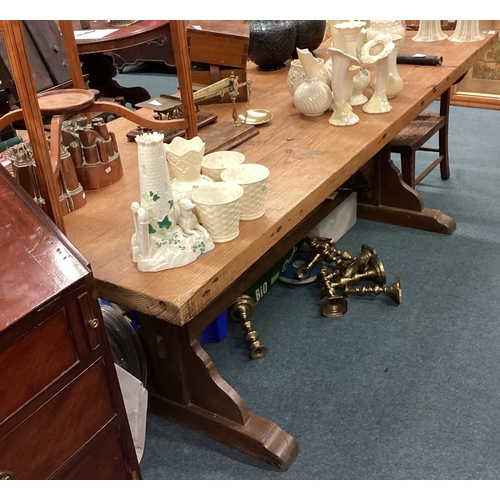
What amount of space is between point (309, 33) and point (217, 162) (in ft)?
4.30

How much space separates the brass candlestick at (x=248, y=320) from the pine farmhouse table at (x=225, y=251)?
0.50 feet

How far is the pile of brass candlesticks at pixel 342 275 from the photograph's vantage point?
2211 millimetres

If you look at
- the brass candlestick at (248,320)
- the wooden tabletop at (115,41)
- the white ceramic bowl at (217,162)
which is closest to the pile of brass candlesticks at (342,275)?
the brass candlestick at (248,320)

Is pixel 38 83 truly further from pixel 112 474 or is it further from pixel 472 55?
pixel 112 474

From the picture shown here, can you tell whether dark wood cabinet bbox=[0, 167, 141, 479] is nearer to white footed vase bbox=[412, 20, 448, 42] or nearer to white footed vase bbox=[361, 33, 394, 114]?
white footed vase bbox=[361, 33, 394, 114]

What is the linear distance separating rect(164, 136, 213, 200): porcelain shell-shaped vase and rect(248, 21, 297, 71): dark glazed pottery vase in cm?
118

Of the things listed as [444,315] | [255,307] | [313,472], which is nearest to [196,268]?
[313,472]

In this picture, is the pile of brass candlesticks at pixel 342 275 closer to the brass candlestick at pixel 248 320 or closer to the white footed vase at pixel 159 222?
the brass candlestick at pixel 248 320

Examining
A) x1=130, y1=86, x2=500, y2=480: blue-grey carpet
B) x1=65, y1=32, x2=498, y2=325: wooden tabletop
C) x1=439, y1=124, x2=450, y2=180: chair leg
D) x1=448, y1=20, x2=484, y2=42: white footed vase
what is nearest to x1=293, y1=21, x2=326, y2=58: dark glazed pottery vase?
x1=65, y1=32, x2=498, y2=325: wooden tabletop

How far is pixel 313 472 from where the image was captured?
161 cm

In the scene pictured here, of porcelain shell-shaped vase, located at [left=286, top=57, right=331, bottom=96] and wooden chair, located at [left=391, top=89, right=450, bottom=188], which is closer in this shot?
porcelain shell-shaped vase, located at [left=286, top=57, right=331, bottom=96]

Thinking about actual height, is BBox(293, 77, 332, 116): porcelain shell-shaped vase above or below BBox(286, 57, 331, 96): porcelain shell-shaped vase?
below

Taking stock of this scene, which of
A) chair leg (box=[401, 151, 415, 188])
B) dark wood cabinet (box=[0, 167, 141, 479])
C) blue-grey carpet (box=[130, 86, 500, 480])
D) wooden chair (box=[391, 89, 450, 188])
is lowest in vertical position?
blue-grey carpet (box=[130, 86, 500, 480])

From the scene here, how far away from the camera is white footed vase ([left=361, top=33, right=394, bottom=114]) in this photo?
6.70 ft
